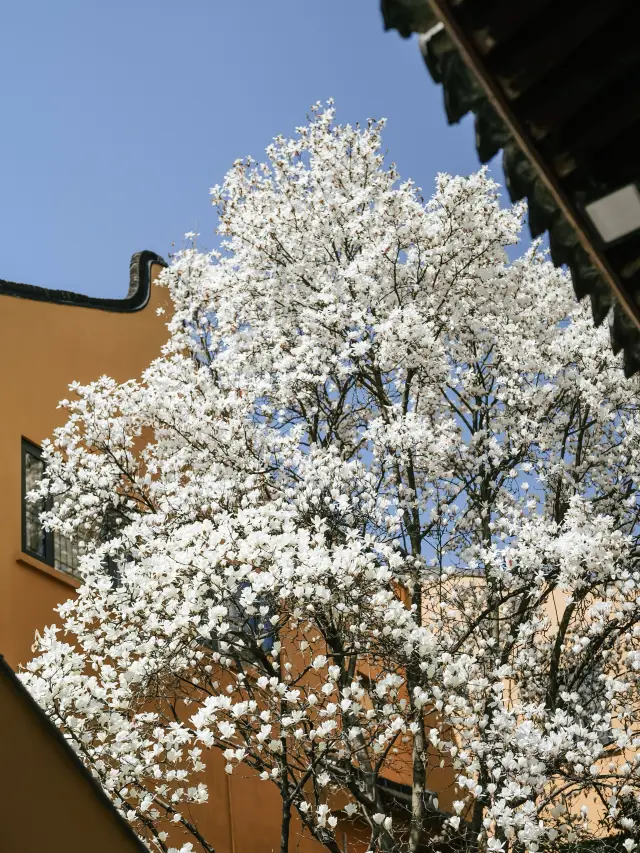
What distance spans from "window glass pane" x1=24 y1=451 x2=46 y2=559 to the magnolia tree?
0.22 m

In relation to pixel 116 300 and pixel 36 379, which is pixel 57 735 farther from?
pixel 116 300

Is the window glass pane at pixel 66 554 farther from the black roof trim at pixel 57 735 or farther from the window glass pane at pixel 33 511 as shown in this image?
the black roof trim at pixel 57 735

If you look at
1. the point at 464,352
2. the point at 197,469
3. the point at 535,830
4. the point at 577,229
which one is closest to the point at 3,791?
the point at 577,229

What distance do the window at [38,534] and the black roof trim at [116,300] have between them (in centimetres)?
181

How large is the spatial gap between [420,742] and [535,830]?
2.00 meters

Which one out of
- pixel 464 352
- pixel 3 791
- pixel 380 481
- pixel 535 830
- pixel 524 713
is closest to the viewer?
pixel 3 791

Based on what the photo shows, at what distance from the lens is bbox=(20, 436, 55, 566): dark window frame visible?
1022 cm

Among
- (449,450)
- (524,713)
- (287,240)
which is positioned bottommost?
(524,713)

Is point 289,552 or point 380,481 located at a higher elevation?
point 380,481

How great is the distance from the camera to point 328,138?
1380 centimetres

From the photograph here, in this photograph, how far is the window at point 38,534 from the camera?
34.0 feet

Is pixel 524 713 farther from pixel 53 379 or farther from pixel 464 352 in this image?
pixel 53 379

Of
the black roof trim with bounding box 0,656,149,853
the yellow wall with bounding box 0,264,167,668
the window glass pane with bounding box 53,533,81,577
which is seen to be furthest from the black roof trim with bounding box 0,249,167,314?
the black roof trim with bounding box 0,656,149,853

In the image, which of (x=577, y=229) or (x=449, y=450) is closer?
(x=577, y=229)
